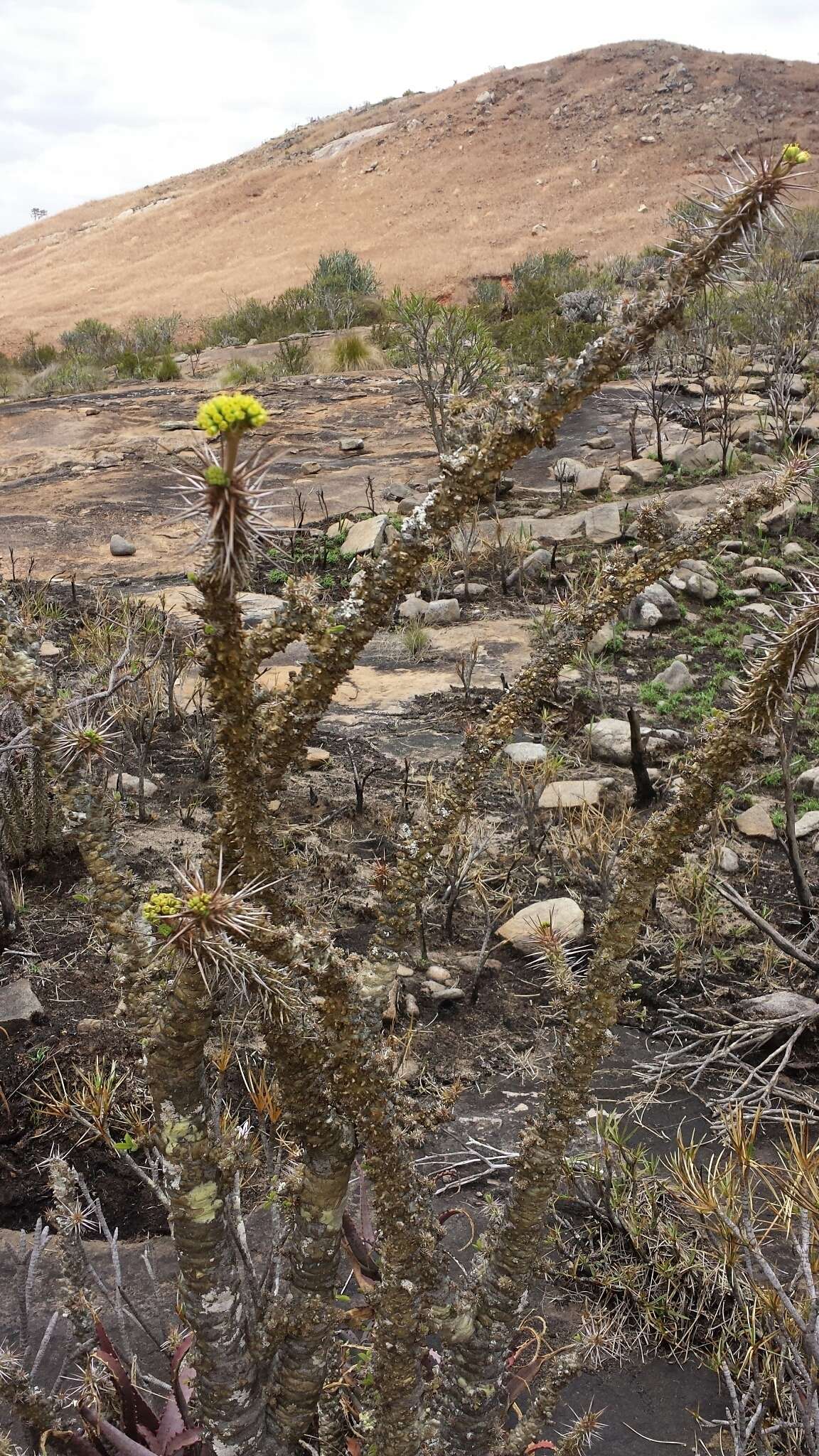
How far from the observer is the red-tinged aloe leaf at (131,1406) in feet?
6.30

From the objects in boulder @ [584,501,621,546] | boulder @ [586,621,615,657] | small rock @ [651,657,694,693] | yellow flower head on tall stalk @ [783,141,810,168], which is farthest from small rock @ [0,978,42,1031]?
boulder @ [584,501,621,546]

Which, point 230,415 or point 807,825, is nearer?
point 230,415

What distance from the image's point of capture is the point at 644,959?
14.8 ft

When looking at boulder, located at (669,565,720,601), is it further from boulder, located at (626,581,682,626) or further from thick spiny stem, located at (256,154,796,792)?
thick spiny stem, located at (256,154,796,792)

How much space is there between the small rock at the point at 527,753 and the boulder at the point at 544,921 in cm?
145

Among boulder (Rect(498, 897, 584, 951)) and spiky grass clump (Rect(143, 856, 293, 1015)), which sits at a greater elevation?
spiky grass clump (Rect(143, 856, 293, 1015))

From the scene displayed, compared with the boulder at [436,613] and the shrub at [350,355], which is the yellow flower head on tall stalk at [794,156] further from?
the shrub at [350,355]

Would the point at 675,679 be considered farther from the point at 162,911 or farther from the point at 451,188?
the point at 451,188

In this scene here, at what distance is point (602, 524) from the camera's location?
1005 cm

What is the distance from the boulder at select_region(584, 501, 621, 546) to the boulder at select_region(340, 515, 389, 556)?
6.61ft

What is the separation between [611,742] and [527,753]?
0.54 m

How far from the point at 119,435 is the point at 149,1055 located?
15.2 metres

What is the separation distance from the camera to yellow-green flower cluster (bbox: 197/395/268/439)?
29.6 inches

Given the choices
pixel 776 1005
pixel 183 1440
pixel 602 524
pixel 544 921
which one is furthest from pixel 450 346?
pixel 183 1440
